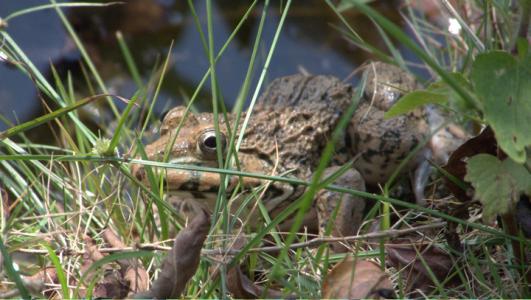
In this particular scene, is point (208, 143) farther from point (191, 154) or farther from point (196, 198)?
point (196, 198)

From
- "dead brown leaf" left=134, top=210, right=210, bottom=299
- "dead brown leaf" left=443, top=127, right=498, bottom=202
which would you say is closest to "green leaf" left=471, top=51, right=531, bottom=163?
"dead brown leaf" left=443, top=127, right=498, bottom=202

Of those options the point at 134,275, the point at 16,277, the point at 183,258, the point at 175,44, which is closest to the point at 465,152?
the point at 183,258

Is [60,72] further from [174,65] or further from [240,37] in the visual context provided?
[240,37]

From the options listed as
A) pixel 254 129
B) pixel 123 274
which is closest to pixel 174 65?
pixel 254 129

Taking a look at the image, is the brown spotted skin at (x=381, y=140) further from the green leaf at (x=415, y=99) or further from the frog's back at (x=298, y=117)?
the green leaf at (x=415, y=99)

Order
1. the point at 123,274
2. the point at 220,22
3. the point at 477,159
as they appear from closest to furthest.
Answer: the point at 477,159 < the point at 123,274 < the point at 220,22

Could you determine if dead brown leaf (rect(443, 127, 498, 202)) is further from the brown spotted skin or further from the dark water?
the dark water
